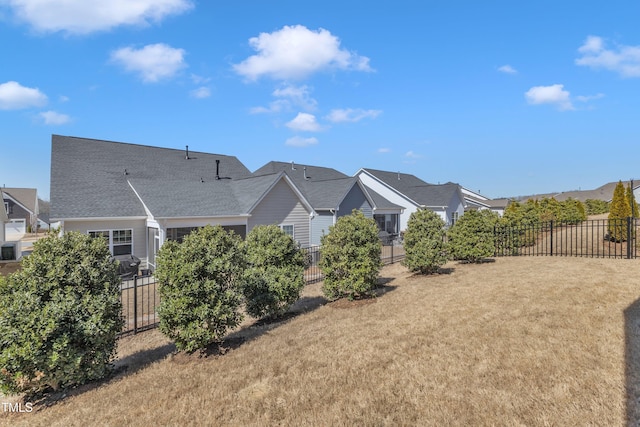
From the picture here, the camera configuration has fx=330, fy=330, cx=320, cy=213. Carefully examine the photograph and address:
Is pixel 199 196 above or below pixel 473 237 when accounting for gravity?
above

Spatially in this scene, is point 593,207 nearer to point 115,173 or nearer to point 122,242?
point 122,242

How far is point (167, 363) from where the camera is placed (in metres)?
5.92

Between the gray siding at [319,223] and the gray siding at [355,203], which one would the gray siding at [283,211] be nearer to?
the gray siding at [319,223]

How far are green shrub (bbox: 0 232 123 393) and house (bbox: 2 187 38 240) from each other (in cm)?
5182

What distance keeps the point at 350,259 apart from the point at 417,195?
25274mm

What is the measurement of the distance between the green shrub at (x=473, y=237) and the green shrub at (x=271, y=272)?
777cm

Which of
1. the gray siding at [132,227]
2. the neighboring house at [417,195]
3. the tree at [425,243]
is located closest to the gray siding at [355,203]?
the neighboring house at [417,195]

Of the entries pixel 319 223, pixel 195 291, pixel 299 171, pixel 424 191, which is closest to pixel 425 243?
pixel 195 291

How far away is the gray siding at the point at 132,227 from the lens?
1473cm

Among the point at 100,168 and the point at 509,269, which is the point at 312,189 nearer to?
the point at 100,168

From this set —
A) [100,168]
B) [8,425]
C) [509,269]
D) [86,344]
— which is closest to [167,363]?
[86,344]

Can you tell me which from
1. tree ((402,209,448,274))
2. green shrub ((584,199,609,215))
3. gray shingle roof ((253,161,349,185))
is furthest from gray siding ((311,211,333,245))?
green shrub ((584,199,609,215))

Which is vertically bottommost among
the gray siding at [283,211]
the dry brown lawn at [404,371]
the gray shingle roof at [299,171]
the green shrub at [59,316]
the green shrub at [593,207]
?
the dry brown lawn at [404,371]

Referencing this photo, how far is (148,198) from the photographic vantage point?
1612 centimetres
